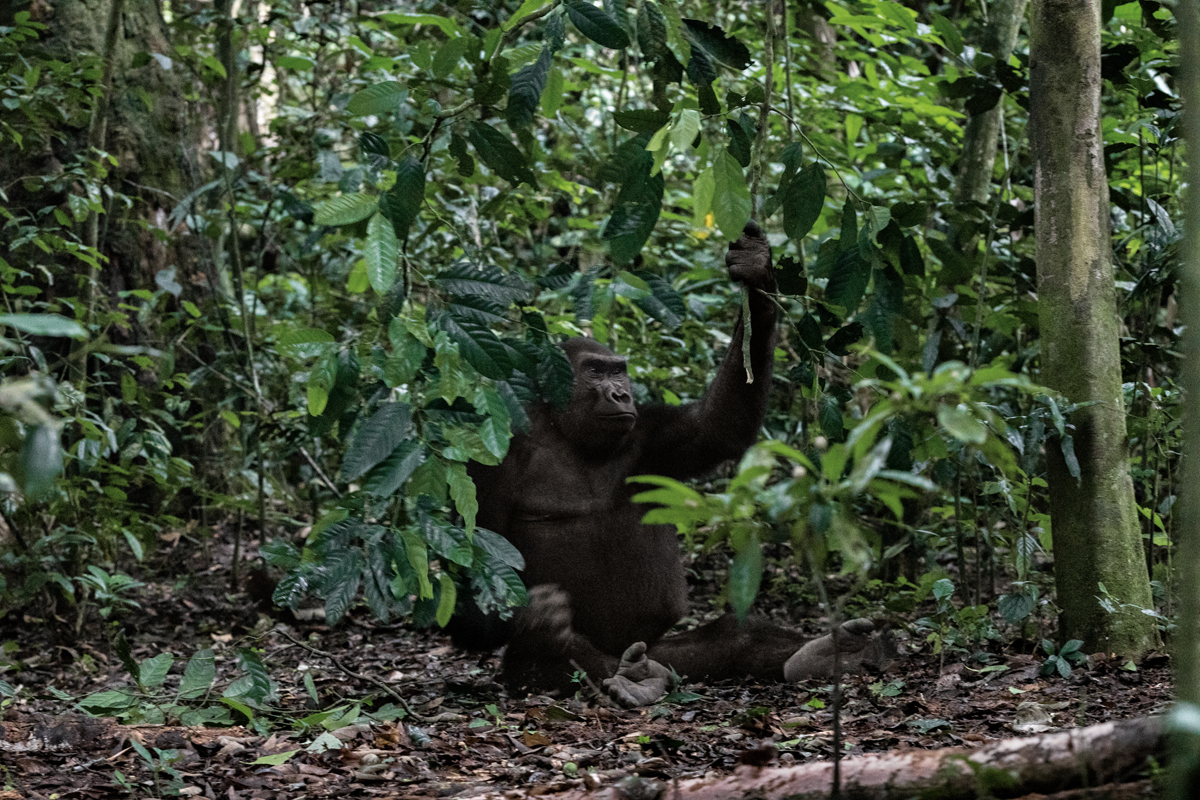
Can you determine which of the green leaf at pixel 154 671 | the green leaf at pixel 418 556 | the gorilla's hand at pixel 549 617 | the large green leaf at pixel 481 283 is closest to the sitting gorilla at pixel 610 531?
the gorilla's hand at pixel 549 617

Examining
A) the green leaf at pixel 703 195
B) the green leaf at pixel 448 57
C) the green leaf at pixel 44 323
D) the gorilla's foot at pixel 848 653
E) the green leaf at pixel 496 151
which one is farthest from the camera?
the gorilla's foot at pixel 848 653

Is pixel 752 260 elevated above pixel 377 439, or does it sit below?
above

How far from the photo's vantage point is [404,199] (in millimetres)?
3025

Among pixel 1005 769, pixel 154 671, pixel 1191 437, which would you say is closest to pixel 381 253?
pixel 154 671

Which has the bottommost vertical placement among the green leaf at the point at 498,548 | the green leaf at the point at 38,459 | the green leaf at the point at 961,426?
the green leaf at the point at 498,548

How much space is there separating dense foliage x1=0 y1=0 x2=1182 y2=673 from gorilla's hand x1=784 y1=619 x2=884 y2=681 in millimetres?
313

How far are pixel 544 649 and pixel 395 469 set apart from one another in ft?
6.41

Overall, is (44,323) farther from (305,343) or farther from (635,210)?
(635,210)

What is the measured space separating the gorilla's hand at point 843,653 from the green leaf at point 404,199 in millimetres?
2558

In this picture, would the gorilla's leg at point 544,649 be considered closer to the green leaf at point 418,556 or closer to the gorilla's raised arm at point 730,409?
the gorilla's raised arm at point 730,409

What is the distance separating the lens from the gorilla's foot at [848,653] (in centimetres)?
443

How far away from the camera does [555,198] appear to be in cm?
759

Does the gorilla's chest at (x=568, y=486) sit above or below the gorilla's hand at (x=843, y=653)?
above

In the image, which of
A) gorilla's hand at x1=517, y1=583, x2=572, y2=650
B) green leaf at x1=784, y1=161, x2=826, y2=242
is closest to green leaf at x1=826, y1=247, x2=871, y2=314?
green leaf at x1=784, y1=161, x2=826, y2=242
